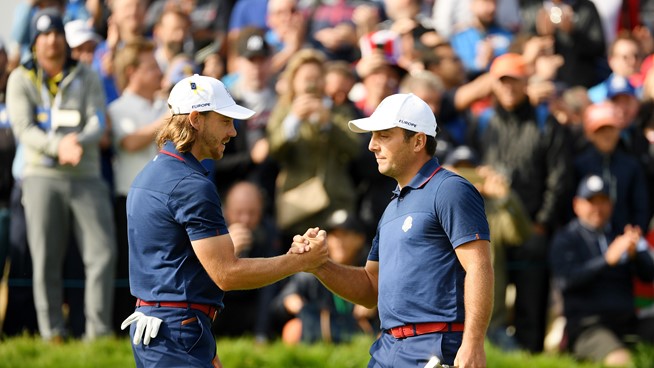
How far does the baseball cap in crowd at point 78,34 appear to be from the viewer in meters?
12.2

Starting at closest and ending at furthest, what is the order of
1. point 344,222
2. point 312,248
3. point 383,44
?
point 312,248 → point 344,222 → point 383,44

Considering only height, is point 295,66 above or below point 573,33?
above

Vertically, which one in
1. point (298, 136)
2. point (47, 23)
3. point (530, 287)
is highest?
point (47, 23)

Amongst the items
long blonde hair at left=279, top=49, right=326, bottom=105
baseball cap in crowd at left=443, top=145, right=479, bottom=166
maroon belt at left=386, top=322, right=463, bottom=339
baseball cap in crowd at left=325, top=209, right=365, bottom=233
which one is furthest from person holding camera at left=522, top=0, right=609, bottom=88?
maroon belt at left=386, top=322, right=463, bottom=339

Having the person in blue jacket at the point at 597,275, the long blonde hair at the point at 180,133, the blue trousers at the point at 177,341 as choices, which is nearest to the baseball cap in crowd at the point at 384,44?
the person in blue jacket at the point at 597,275

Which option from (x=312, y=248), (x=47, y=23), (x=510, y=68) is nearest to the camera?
(x=312, y=248)

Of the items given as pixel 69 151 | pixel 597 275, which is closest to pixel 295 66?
pixel 69 151

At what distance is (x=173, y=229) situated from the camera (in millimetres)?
7125

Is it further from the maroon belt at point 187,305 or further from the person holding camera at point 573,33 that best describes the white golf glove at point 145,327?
the person holding camera at point 573,33

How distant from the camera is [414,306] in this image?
728cm

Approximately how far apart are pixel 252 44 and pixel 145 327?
19.2 ft

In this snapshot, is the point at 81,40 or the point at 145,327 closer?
the point at 145,327

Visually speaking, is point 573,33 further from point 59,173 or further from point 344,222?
point 59,173

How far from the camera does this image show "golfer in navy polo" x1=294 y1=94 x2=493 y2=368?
7.06 metres
